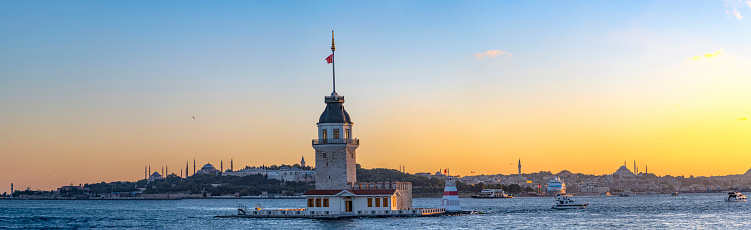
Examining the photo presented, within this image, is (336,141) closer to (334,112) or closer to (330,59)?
(334,112)

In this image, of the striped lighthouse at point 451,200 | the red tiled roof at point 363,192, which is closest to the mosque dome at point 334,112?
the red tiled roof at point 363,192

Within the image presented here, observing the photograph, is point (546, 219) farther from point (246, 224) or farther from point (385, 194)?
point (246, 224)

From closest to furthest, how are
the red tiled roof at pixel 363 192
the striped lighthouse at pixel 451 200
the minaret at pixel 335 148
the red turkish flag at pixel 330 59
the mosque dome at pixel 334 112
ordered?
the red tiled roof at pixel 363 192, the minaret at pixel 335 148, the mosque dome at pixel 334 112, the red turkish flag at pixel 330 59, the striped lighthouse at pixel 451 200

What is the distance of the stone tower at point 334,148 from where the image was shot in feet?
252

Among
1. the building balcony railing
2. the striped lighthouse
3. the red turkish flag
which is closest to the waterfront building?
the building balcony railing

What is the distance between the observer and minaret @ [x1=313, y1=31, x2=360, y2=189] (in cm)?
7688

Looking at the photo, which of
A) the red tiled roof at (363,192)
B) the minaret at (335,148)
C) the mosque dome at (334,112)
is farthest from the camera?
the mosque dome at (334,112)

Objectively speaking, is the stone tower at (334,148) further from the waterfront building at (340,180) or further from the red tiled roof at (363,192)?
the red tiled roof at (363,192)

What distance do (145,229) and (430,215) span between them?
24.9 meters

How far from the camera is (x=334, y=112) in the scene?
7850cm

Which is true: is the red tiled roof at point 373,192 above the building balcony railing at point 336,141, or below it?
below

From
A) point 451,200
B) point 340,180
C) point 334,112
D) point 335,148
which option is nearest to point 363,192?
point 340,180

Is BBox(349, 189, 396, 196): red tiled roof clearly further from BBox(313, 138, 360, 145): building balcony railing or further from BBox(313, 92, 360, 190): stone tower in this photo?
BBox(313, 138, 360, 145): building balcony railing

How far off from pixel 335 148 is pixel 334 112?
339cm
